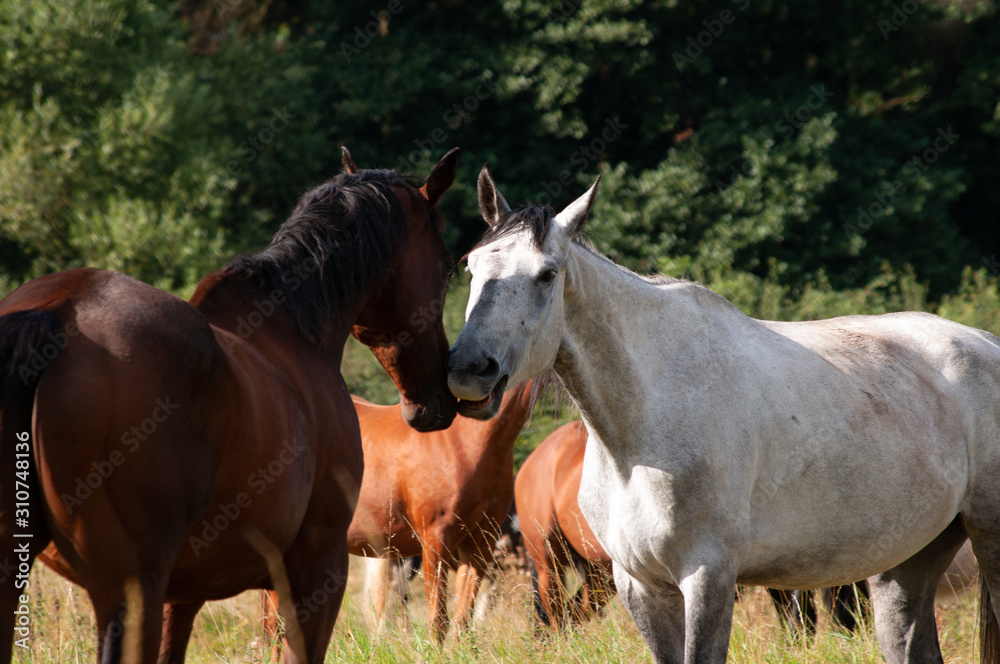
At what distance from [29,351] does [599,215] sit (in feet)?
45.2

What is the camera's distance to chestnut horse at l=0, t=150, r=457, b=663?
1857mm

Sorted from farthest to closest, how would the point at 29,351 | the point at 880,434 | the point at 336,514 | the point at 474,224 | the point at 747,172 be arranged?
1. the point at 474,224
2. the point at 747,172
3. the point at 880,434
4. the point at 336,514
5. the point at 29,351

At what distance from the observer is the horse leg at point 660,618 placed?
9.62ft

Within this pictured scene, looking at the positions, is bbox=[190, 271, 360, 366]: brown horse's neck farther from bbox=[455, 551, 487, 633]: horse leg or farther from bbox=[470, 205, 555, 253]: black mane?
bbox=[455, 551, 487, 633]: horse leg

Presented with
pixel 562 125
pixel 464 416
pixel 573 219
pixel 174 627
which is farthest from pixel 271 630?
pixel 562 125

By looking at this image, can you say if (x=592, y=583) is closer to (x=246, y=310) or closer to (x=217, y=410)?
(x=246, y=310)

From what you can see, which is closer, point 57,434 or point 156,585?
point 57,434

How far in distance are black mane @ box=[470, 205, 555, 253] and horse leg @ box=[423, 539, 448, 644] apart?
8.57 ft

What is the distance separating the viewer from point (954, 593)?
4.76 meters

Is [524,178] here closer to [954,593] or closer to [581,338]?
[954,593]

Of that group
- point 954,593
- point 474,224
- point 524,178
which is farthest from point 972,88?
point 954,593

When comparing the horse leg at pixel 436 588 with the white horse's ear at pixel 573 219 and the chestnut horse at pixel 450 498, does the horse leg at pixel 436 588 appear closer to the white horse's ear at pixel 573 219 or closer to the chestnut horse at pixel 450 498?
the chestnut horse at pixel 450 498

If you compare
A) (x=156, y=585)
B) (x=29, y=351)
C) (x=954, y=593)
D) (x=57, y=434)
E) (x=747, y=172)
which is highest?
(x=29, y=351)

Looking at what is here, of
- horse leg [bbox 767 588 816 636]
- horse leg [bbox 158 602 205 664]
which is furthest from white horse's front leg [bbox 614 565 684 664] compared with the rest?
horse leg [bbox 767 588 816 636]
